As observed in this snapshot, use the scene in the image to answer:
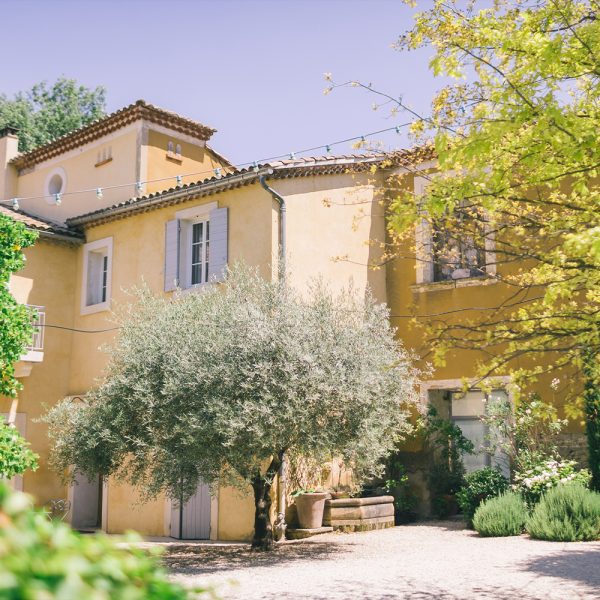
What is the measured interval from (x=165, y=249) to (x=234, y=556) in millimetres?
6994

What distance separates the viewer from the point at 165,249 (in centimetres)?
1579

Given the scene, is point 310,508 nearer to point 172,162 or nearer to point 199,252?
point 199,252

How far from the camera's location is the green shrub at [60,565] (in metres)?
1.45

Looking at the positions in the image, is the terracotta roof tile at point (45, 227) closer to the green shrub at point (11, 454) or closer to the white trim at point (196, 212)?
the white trim at point (196, 212)

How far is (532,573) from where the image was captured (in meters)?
8.64

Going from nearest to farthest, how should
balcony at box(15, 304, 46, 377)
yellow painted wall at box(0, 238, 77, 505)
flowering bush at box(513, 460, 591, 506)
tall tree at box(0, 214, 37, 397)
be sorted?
flowering bush at box(513, 460, 591, 506) < tall tree at box(0, 214, 37, 397) < balcony at box(15, 304, 46, 377) < yellow painted wall at box(0, 238, 77, 505)

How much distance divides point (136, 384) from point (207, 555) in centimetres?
279

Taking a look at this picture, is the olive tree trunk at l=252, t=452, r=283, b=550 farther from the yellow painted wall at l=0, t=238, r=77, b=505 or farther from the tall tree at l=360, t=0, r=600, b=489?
the yellow painted wall at l=0, t=238, r=77, b=505

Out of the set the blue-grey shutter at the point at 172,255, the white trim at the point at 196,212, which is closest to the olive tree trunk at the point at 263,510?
the blue-grey shutter at the point at 172,255

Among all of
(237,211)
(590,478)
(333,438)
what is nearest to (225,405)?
(333,438)

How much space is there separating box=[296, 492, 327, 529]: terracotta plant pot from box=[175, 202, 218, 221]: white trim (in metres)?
5.94

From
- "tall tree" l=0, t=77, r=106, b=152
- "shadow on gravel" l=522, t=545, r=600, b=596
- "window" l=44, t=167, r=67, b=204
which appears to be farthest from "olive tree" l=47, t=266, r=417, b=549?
"tall tree" l=0, t=77, r=106, b=152

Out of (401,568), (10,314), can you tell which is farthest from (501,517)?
(10,314)

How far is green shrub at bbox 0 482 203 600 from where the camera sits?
4.75 ft
